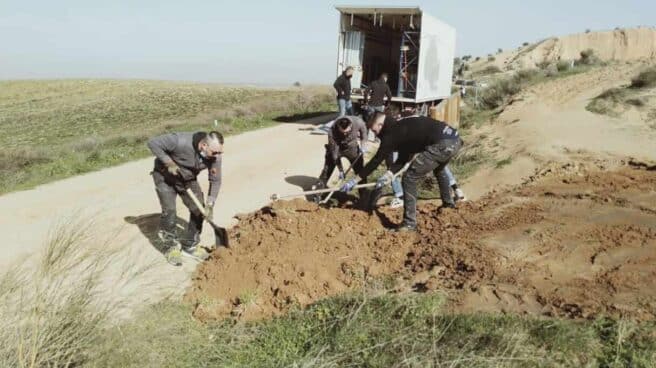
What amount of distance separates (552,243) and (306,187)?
517 cm

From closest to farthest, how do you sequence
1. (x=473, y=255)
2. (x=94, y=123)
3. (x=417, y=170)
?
(x=473, y=255) → (x=417, y=170) → (x=94, y=123)

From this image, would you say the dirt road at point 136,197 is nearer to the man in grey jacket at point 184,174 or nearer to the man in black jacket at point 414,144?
the man in grey jacket at point 184,174

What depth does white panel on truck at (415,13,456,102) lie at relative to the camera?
15.1 meters

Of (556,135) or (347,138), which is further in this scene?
(556,135)

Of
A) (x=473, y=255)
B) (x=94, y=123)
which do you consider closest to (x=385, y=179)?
(x=473, y=255)

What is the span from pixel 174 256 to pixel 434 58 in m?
12.1

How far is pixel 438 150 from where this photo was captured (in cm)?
684

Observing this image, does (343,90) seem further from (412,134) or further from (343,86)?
(412,134)

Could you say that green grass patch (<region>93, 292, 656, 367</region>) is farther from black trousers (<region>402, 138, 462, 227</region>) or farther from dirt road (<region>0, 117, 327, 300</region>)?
black trousers (<region>402, 138, 462, 227</region>)

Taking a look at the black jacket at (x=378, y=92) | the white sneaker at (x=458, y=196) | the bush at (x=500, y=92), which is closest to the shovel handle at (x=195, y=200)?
the white sneaker at (x=458, y=196)

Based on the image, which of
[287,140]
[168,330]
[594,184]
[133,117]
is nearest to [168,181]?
[168,330]

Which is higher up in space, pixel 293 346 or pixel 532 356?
pixel 532 356

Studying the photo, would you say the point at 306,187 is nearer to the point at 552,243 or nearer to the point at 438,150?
the point at 438,150

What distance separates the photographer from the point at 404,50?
53.8 feet
